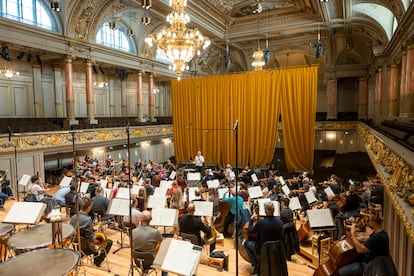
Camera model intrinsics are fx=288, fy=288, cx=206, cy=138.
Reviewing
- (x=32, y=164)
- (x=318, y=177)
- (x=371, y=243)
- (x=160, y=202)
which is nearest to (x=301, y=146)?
(x=318, y=177)

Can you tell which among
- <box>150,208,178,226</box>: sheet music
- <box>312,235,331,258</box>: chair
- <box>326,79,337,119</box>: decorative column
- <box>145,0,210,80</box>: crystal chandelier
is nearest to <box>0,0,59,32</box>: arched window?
<box>145,0,210,80</box>: crystal chandelier

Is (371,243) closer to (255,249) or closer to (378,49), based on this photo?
A: (255,249)

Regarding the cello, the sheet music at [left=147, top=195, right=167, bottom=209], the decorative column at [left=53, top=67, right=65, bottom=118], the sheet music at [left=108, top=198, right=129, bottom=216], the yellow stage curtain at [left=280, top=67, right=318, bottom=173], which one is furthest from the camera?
the decorative column at [left=53, top=67, right=65, bottom=118]

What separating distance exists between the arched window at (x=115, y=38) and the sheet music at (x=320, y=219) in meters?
15.0

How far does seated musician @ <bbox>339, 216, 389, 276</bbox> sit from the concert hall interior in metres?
0.02

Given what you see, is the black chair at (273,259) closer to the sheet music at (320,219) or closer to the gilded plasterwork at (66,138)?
the sheet music at (320,219)

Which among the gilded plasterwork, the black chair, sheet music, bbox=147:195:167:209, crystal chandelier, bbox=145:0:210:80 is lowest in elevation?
the black chair

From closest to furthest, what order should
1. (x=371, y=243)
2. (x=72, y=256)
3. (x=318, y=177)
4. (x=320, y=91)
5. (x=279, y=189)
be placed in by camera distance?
1. (x=72, y=256)
2. (x=371, y=243)
3. (x=279, y=189)
4. (x=318, y=177)
5. (x=320, y=91)

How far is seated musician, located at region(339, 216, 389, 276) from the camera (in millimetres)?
3391

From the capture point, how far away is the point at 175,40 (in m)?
8.34

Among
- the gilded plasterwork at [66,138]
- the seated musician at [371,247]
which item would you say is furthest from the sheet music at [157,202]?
the gilded plasterwork at [66,138]

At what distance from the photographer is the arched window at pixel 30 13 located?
11912 mm

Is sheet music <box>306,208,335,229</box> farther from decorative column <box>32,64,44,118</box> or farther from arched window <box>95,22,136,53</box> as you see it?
arched window <box>95,22,136,53</box>

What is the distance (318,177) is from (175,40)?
922cm
